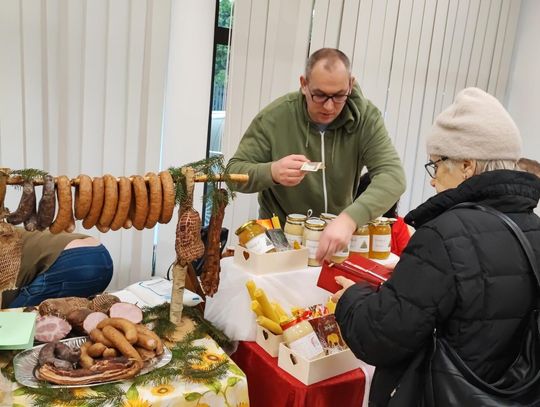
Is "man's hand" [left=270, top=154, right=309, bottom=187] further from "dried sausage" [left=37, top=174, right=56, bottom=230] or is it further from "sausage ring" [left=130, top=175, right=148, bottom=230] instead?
"dried sausage" [left=37, top=174, right=56, bottom=230]

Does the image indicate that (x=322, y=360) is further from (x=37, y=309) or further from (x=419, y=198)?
(x=419, y=198)

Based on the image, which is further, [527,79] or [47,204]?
[527,79]

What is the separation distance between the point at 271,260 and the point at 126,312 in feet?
1.39

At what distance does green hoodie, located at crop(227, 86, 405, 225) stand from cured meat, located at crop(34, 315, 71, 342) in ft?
2.70

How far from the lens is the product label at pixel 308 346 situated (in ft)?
4.25

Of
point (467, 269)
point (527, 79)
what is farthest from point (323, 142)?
point (527, 79)

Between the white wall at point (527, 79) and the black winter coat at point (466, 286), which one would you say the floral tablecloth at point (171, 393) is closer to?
the black winter coat at point (466, 286)

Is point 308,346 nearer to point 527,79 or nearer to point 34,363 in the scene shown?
point 34,363

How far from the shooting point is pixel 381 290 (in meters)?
1.08

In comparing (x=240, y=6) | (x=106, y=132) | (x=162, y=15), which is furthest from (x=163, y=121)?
(x=240, y=6)

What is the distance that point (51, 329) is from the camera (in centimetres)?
126

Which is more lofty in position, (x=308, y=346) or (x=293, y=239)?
(x=293, y=239)

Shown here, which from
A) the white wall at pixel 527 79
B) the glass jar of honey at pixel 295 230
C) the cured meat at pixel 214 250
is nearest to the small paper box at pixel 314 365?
the cured meat at pixel 214 250

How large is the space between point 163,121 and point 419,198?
2.25m
